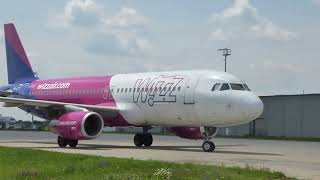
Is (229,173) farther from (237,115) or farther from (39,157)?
A: (237,115)

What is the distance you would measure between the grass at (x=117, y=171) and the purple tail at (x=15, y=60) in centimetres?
2149

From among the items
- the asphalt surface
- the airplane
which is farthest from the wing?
the asphalt surface

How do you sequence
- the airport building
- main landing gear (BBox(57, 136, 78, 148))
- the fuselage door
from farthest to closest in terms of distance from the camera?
the airport building < main landing gear (BBox(57, 136, 78, 148)) < the fuselage door

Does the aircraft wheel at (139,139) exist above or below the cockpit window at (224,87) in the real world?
below

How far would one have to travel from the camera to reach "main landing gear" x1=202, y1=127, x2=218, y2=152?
2475 centimetres

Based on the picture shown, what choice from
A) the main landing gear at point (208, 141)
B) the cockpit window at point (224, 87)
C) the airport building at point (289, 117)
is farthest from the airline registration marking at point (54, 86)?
the airport building at point (289, 117)

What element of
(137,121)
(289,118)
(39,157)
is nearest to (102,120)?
(137,121)

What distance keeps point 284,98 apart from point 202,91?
36167 mm

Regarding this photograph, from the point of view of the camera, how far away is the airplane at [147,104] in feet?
81.4

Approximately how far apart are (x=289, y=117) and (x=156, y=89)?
112 ft

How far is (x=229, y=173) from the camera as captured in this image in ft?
43.1

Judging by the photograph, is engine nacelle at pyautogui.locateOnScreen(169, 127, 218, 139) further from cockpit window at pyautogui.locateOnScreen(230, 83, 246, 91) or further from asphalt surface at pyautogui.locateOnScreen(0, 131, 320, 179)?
cockpit window at pyautogui.locateOnScreen(230, 83, 246, 91)

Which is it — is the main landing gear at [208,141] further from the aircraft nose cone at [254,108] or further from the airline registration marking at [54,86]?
the airline registration marking at [54,86]

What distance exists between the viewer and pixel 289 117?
58.8 metres
